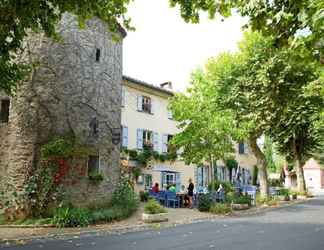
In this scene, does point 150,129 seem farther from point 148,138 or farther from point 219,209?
point 219,209

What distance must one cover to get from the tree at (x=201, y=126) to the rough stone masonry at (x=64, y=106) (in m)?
6.01

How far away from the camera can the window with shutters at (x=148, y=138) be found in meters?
28.5

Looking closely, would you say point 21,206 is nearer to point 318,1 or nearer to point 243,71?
point 318,1

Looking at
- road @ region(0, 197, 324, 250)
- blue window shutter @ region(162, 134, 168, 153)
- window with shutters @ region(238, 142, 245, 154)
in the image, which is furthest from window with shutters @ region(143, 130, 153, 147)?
road @ region(0, 197, 324, 250)

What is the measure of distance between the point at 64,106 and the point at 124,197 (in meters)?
5.27

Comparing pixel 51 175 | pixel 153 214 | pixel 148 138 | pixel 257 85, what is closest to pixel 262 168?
pixel 257 85

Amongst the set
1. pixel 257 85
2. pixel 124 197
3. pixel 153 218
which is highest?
pixel 257 85

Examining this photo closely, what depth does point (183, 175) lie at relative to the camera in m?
31.5

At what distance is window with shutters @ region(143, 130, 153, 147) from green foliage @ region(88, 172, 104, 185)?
436 inches

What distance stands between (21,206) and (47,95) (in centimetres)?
466

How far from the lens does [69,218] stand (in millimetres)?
14281

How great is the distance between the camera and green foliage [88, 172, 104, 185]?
17109 mm

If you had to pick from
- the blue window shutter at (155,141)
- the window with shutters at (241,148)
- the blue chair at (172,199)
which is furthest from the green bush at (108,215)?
the window with shutters at (241,148)

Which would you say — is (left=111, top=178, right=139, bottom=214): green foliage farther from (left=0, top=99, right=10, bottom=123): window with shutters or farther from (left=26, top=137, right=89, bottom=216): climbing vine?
(left=0, top=99, right=10, bottom=123): window with shutters
